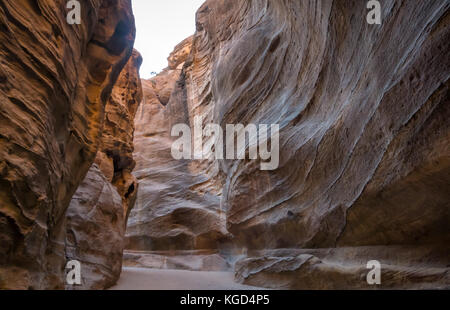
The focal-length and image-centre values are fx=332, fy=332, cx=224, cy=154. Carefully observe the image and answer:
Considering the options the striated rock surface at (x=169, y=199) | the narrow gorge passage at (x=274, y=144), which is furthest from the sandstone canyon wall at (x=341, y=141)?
the striated rock surface at (x=169, y=199)

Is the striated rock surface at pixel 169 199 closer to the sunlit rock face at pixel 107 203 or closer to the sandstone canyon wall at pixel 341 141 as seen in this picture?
the sandstone canyon wall at pixel 341 141

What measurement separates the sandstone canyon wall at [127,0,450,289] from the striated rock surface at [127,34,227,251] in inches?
118

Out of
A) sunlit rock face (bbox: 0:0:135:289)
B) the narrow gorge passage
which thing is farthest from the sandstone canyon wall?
sunlit rock face (bbox: 0:0:135:289)

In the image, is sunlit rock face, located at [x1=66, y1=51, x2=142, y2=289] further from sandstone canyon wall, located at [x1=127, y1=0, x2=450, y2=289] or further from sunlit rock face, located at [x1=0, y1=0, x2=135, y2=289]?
sandstone canyon wall, located at [x1=127, y1=0, x2=450, y2=289]

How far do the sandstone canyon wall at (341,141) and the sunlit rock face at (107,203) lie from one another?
3086 mm

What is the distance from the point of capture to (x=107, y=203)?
7.71 meters

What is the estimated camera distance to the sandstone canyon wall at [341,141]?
13.3 feet

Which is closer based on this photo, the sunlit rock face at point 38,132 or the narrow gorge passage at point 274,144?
the sunlit rock face at point 38,132

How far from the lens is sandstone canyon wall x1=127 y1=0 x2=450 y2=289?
4062mm

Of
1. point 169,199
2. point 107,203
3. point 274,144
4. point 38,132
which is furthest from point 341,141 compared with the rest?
point 169,199

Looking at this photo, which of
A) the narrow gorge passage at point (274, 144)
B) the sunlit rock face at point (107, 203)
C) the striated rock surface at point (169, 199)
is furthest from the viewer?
the striated rock surface at point (169, 199)

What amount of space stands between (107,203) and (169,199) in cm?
878
